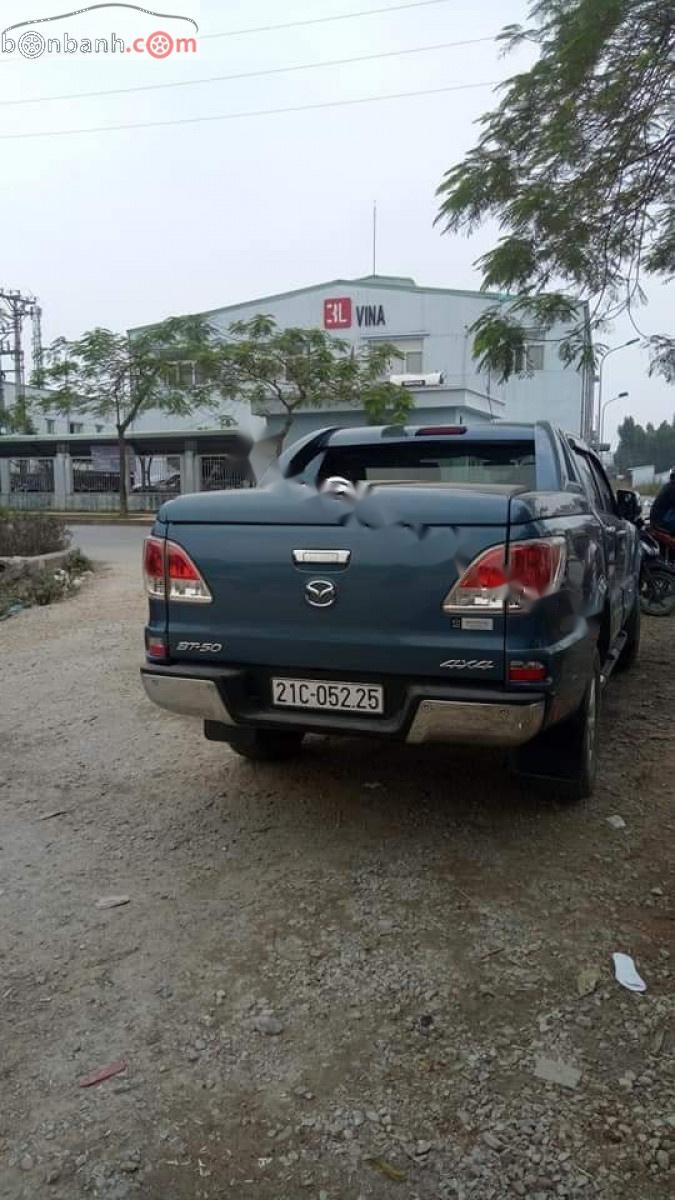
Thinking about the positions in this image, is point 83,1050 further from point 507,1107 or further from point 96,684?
point 96,684

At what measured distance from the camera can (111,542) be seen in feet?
60.3

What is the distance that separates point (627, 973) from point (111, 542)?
55.9 feet

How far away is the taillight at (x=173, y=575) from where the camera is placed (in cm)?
330

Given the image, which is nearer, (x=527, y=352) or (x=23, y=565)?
(x=527, y=352)

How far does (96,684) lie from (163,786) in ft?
7.13

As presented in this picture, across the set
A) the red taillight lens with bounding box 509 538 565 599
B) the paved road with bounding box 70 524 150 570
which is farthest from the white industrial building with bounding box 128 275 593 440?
the red taillight lens with bounding box 509 538 565 599

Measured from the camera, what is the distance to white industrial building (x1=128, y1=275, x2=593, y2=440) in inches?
1212

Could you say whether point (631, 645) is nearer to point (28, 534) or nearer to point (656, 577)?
point (656, 577)

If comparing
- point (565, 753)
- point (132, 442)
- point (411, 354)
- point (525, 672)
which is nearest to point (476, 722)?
point (525, 672)

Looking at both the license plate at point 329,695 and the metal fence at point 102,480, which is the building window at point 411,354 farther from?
the license plate at point 329,695

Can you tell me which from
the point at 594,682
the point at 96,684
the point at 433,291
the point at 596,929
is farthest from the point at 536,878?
the point at 433,291

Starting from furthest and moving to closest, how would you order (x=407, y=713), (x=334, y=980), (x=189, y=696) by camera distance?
1. (x=189, y=696)
2. (x=407, y=713)
3. (x=334, y=980)

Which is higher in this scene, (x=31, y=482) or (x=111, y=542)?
(x=31, y=482)

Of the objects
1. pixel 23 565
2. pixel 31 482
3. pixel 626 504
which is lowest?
pixel 23 565
